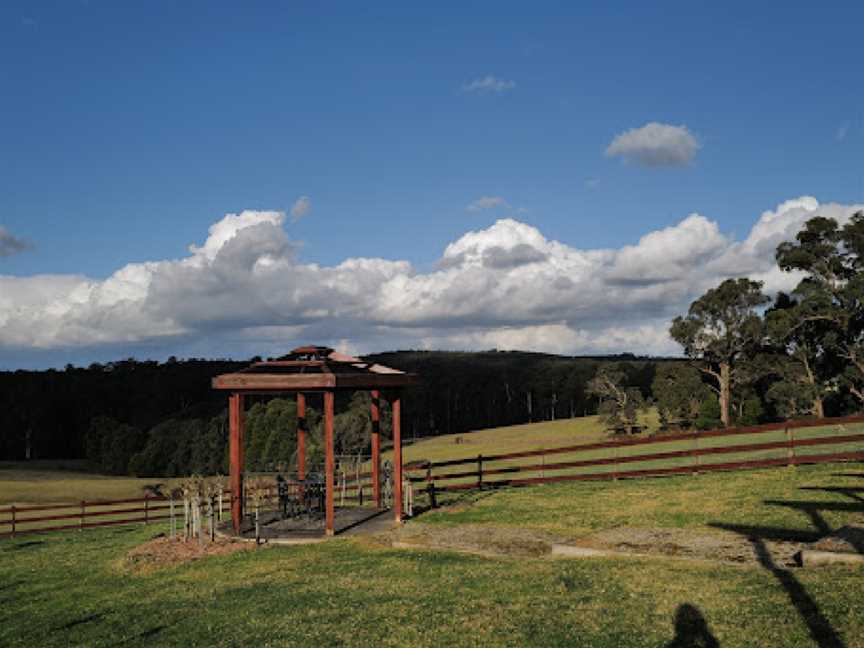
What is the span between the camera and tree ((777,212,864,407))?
140ft

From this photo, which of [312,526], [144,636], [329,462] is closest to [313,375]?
[329,462]

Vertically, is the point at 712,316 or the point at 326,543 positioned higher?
the point at 712,316

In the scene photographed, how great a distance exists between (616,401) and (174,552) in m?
47.9

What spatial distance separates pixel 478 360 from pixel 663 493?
147 meters

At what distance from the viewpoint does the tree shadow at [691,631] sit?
724 cm

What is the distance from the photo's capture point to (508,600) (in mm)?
9211

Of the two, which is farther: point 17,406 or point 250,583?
point 17,406

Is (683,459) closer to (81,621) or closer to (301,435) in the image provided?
(301,435)

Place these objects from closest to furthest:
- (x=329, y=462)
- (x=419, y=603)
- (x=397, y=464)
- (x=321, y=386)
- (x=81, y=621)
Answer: (x=419, y=603)
(x=81, y=621)
(x=321, y=386)
(x=329, y=462)
(x=397, y=464)

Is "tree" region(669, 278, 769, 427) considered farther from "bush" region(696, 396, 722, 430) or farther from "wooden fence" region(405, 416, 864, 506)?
"wooden fence" region(405, 416, 864, 506)

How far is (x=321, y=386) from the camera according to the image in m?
15.0

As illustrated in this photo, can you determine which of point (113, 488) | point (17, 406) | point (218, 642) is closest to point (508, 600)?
point (218, 642)

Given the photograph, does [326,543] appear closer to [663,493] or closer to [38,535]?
[663,493]

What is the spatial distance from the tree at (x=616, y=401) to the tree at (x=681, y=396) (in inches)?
94.9
